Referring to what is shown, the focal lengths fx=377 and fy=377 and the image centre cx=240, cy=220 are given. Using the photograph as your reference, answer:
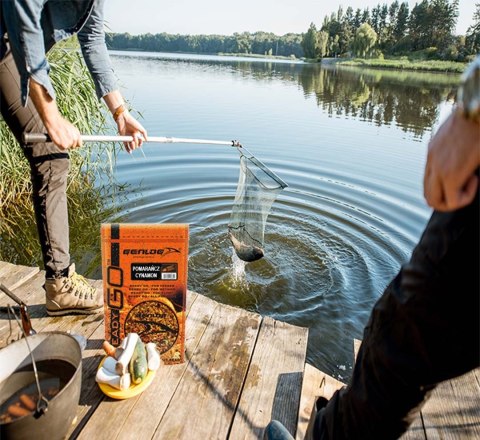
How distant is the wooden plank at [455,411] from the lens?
1752 mm

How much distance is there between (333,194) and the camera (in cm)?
583

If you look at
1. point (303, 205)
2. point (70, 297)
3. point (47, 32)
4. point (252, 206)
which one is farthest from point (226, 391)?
point (303, 205)

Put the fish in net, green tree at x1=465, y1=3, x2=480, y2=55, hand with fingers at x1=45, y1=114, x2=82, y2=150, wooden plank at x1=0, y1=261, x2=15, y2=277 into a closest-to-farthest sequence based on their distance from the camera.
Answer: hand with fingers at x1=45, y1=114, x2=82, y2=150 → wooden plank at x1=0, y1=261, x2=15, y2=277 → the fish in net → green tree at x1=465, y1=3, x2=480, y2=55

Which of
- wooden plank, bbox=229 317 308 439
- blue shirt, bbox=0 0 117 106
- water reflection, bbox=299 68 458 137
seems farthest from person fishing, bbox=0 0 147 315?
water reflection, bbox=299 68 458 137

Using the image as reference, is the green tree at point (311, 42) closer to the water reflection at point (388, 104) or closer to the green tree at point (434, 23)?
the green tree at point (434, 23)

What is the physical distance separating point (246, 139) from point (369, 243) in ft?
15.8

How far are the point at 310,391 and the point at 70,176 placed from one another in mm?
4453

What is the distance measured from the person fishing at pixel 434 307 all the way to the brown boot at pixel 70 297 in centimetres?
172

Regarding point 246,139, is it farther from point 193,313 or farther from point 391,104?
point 391,104

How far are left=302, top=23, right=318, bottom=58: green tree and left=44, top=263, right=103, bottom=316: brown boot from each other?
68.4 metres

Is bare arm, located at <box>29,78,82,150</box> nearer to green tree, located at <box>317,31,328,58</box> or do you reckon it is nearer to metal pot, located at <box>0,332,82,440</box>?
metal pot, located at <box>0,332,82,440</box>

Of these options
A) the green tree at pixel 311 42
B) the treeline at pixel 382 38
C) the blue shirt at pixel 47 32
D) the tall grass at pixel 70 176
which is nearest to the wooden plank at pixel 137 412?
the blue shirt at pixel 47 32

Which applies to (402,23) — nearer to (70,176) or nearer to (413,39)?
(413,39)

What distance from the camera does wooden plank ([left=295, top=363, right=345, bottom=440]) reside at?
174 centimetres
